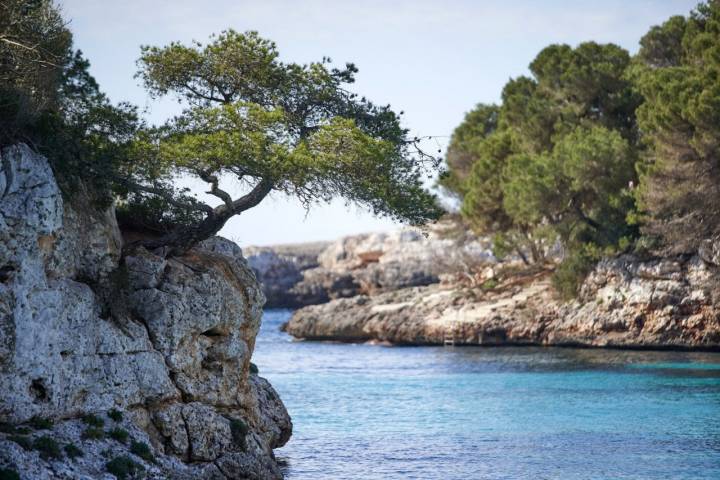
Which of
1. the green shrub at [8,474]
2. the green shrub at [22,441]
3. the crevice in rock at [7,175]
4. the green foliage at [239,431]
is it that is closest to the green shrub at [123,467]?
the green shrub at [22,441]

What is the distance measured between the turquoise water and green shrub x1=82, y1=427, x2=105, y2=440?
21.6 ft

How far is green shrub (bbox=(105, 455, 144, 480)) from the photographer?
2020 centimetres

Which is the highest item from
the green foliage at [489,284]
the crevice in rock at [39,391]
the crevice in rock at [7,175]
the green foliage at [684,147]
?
the green foliage at [684,147]

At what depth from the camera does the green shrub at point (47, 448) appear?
19263 millimetres

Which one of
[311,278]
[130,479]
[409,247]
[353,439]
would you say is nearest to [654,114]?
[353,439]

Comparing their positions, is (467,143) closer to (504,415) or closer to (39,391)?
(504,415)

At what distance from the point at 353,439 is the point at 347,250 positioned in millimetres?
88873

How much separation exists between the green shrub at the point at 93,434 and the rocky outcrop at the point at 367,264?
178ft

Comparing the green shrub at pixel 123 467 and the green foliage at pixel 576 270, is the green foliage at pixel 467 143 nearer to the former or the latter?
the green foliage at pixel 576 270

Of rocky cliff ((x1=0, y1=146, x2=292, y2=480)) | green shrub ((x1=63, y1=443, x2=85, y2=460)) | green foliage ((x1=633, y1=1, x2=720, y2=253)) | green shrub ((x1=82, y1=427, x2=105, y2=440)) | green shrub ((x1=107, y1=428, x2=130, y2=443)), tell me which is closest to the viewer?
green shrub ((x1=63, y1=443, x2=85, y2=460))

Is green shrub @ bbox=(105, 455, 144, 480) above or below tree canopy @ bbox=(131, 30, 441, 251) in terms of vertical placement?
below

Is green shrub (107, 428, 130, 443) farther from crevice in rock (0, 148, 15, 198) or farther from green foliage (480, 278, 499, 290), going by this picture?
green foliage (480, 278, 499, 290)

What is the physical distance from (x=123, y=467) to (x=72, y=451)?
1058 millimetres

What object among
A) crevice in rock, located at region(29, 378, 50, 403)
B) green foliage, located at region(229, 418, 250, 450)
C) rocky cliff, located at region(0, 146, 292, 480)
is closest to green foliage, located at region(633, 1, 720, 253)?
rocky cliff, located at region(0, 146, 292, 480)
